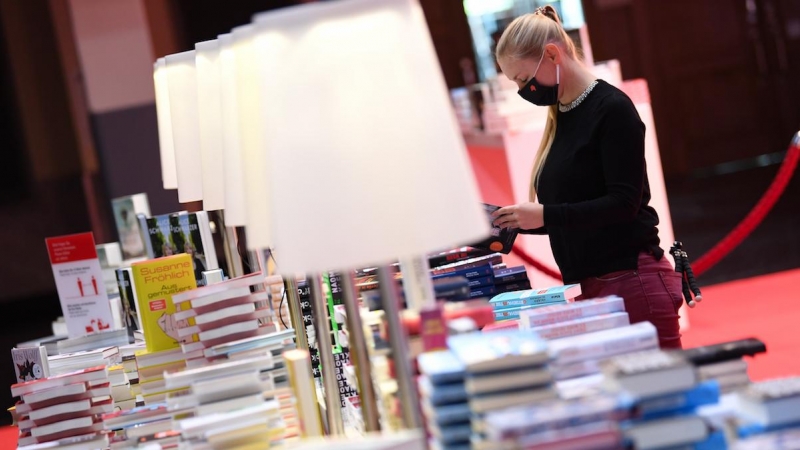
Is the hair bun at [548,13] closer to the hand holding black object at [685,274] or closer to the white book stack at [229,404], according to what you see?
the hand holding black object at [685,274]

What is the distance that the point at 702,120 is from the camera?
37.0ft

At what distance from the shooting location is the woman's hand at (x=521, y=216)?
2697 mm

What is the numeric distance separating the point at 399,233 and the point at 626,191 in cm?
127

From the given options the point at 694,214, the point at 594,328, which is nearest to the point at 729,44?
the point at 694,214

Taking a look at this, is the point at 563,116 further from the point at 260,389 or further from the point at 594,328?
the point at 260,389

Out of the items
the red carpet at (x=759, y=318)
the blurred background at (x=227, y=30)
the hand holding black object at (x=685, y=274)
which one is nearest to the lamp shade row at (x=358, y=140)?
the hand holding black object at (x=685, y=274)

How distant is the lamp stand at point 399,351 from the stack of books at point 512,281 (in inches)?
58.8

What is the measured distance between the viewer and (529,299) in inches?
112

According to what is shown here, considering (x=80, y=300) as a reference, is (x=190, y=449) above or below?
below

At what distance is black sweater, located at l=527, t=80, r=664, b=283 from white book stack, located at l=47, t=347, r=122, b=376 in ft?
4.71

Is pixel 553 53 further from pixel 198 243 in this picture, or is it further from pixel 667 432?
pixel 667 432

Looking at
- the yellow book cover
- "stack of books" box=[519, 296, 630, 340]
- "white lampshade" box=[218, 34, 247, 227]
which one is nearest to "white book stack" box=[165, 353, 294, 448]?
"white lampshade" box=[218, 34, 247, 227]

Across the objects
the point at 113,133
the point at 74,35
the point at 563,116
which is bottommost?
the point at 563,116

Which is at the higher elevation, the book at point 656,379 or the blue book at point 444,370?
the blue book at point 444,370
